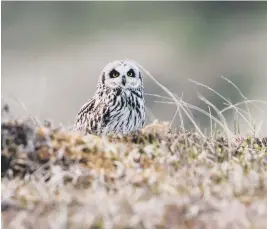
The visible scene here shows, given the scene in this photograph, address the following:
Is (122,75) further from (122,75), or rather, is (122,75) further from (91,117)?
(91,117)

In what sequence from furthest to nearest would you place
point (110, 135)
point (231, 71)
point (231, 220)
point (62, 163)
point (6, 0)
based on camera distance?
point (231, 71) → point (6, 0) → point (110, 135) → point (62, 163) → point (231, 220)

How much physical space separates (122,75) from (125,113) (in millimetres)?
255

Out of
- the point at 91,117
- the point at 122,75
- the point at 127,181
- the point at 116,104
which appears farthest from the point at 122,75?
the point at 127,181

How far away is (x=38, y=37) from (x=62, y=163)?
2.35 m

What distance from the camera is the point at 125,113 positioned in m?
4.43

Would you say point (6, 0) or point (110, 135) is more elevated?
point (6, 0)

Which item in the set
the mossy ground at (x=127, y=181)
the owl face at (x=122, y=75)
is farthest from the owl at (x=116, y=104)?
the mossy ground at (x=127, y=181)

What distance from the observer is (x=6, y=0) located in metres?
4.75

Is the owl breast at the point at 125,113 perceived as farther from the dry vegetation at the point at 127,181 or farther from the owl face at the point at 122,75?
the dry vegetation at the point at 127,181

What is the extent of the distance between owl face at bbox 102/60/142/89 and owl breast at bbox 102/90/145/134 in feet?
0.18

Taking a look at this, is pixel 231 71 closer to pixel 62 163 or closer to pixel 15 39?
pixel 15 39

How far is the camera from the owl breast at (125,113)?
4348mm

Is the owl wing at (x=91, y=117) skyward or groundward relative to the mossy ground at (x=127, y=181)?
skyward

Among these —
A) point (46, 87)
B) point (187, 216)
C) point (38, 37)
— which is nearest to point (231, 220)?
point (187, 216)
